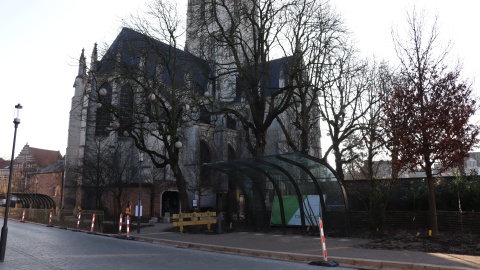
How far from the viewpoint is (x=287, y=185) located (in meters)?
19.6

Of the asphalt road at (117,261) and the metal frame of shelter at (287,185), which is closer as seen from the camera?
the asphalt road at (117,261)

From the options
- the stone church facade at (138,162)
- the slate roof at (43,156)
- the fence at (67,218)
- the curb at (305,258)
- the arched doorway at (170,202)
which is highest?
the slate roof at (43,156)

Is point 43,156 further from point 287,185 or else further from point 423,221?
point 423,221

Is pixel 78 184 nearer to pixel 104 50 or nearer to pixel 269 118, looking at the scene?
pixel 104 50

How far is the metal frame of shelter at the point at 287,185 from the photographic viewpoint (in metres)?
16.8

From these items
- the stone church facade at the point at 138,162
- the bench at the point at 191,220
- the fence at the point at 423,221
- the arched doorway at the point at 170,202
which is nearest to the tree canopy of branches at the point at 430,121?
the fence at the point at 423,221

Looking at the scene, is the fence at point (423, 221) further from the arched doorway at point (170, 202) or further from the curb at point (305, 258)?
the arched doorway at point (170, 202)

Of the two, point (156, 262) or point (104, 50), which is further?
point (104, 50)

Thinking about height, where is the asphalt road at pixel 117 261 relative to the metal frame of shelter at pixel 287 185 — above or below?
below

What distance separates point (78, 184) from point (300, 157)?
34.6 metres

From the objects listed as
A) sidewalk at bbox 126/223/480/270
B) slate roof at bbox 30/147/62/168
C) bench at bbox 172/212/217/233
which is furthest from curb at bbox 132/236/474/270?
slate roof at bbox 30/147/62/168

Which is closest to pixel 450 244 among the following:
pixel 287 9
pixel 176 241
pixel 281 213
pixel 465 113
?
pixel 465 113

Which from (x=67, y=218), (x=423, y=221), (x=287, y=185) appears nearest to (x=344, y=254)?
(x=423, y=221)

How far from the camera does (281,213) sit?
18.6 m
